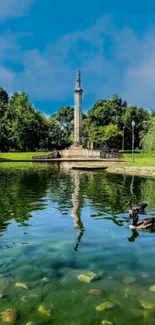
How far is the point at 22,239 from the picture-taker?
9.52 m

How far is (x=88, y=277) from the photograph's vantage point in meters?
6.81

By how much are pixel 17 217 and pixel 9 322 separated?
722 cm

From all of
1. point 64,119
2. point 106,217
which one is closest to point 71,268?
point 106,217

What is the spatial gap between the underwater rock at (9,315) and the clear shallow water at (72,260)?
76 millimetres

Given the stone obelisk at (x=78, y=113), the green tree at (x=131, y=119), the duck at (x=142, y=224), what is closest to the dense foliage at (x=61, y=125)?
the green tree at (x=131, y=119)

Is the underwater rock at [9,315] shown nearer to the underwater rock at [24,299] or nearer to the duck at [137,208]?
the underwater rock at [24,299]

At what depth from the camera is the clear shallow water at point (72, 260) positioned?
18.4 feet

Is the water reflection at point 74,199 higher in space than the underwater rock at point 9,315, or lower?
lower

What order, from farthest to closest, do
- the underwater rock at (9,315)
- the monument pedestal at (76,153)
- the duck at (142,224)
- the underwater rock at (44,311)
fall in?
the monument pedestal at (76,153) → the duck at (142,224) → the underwater rock at (44,311) → the underwater rock at (9,315)

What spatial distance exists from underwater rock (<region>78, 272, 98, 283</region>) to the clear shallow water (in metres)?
0.12

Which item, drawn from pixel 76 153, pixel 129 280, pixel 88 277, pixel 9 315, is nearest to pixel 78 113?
pixel 76 153

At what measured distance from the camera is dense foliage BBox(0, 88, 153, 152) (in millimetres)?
76250

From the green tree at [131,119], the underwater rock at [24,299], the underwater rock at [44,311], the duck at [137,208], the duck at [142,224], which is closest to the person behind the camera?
the underwater rock at [44,311]

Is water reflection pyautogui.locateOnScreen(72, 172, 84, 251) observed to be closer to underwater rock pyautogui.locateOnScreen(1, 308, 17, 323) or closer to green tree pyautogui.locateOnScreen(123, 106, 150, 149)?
underwater rock pyautogui.locateOnScreen(1, 308, 17, 323)
